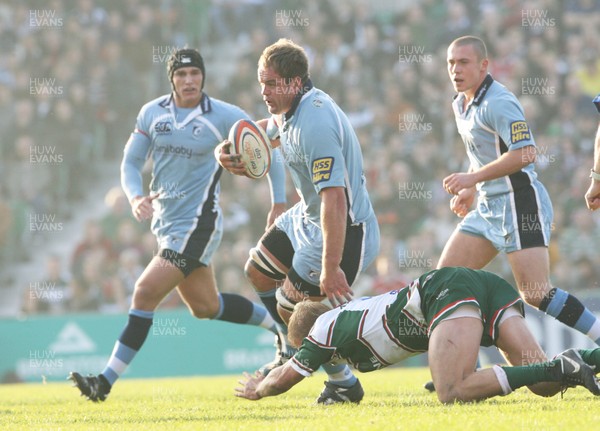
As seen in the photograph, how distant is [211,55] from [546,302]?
12.0 m

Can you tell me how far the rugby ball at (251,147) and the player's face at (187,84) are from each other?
162 centimetres

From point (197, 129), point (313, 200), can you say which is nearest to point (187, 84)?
point (197, 129)

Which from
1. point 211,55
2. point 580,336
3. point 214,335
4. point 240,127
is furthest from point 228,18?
point 240,127

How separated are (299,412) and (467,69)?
2773 mm

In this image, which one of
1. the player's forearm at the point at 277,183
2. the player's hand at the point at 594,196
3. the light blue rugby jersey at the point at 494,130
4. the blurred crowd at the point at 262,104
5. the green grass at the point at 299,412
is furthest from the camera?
the blurred crowd at the point at 262,104

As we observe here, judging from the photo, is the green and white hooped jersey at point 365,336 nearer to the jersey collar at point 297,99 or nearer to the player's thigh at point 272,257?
the player's thigh at point 272,257

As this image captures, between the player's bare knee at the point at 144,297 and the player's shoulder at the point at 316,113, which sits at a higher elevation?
the player's shoulder at the point at 316,113

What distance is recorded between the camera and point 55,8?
57.3 feet

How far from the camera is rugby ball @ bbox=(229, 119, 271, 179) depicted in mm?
6449

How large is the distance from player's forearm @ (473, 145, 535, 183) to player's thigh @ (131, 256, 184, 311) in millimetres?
2713

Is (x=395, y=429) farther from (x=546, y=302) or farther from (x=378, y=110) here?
(x=378, y=110)

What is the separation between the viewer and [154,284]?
791 cm

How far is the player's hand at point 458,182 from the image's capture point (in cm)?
637

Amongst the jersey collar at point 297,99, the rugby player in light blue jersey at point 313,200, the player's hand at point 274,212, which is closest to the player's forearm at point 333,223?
the rugby player in light blue jersey at point 313,200
